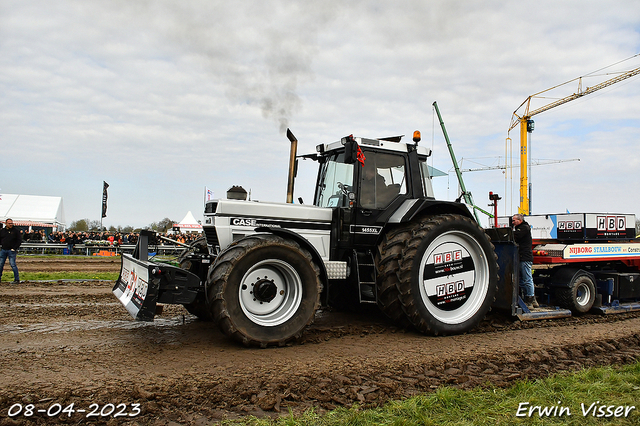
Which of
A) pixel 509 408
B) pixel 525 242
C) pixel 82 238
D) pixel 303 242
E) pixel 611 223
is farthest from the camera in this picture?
pixel 82 238

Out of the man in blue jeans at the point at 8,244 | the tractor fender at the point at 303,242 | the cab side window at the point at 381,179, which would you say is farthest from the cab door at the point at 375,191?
the man in blue jeans at the point at 8,244

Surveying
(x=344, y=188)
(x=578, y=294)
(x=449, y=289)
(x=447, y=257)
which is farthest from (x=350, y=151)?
(x=578, y=294)

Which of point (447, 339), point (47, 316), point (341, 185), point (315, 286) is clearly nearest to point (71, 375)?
point (315, 286)

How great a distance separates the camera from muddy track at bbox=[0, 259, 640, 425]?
3.90 meters

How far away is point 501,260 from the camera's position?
7.49 m

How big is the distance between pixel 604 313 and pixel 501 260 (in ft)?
9.00

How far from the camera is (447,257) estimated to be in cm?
669

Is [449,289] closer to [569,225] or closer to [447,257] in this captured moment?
[447,257]

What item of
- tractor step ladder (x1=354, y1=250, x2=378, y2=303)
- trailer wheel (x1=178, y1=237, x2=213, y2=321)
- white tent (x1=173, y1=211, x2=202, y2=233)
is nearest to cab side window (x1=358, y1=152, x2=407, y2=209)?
tractor step ladder (x1=354, y1=250, x2=378, y2=303)

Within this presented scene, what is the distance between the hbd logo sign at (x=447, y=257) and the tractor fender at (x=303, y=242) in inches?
65.4

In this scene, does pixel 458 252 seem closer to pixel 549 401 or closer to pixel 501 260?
pixel 501 260

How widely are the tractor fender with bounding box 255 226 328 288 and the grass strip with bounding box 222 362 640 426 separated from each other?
2.08 metres

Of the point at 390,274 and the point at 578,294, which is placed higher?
the point at 390,274

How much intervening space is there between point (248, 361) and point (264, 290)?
0.86 m
